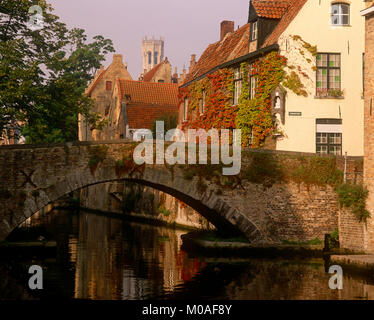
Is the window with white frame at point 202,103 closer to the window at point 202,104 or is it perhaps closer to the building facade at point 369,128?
the window at point 202,104

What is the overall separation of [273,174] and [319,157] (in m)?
1.76

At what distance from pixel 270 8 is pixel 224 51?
4.59m

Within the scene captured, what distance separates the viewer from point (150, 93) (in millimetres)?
47688

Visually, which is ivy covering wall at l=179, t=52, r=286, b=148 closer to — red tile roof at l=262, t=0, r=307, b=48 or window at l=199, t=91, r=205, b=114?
window at l=199, t=91, r=205, b=114

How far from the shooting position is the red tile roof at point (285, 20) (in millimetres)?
26922

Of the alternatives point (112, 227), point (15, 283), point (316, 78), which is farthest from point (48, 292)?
point (112, 227)

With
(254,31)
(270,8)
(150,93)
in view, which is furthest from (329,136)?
(150,93)

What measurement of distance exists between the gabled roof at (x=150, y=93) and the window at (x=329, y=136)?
20.8m

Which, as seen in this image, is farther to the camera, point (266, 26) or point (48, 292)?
point (266, 26)

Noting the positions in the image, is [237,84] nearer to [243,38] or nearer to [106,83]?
[243,38]

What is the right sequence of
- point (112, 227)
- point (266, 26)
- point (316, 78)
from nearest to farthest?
1. point (316, 78)
2. point (266, 26)
3. point (112, 227)

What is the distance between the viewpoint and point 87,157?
73.9 feet
